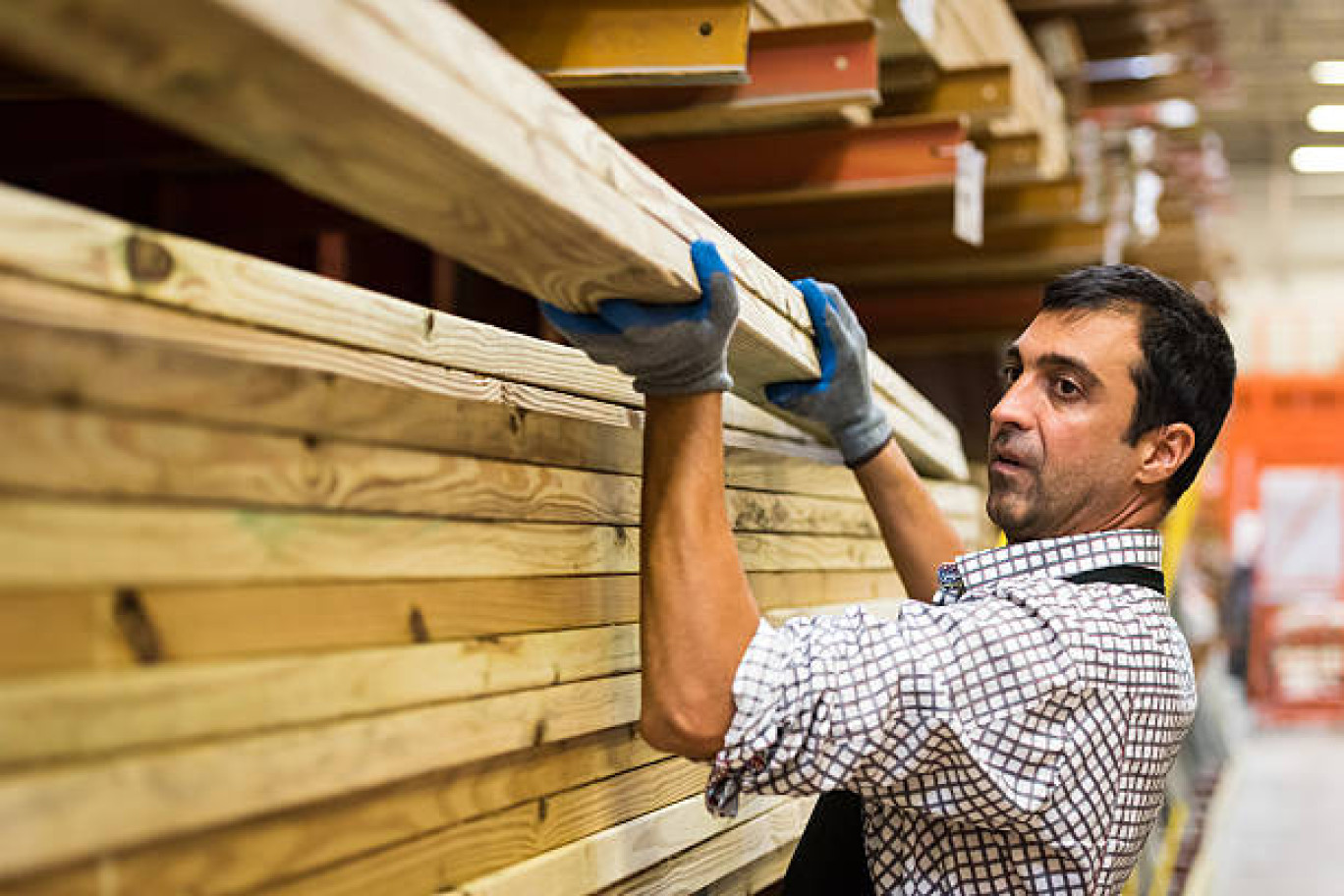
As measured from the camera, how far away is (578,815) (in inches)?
89.0

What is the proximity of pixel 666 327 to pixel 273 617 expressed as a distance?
0.68 m

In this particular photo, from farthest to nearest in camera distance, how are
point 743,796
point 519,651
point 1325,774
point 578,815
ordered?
point 1325,774, point 743,796, point 578,815, point 519,651

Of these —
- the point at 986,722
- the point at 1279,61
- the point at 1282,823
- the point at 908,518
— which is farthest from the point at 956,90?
the point at 1279,61

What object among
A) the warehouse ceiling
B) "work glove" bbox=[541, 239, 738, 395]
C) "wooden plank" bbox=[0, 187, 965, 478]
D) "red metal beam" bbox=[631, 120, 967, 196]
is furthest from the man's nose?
the warehouse ceiling

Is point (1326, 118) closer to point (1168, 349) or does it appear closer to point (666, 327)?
point (1168, 349)

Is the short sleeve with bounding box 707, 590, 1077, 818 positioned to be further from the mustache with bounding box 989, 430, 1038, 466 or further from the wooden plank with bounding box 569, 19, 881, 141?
the wooden plank with bounding box 569, 19, 881, 141

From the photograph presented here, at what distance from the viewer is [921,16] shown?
3.77 metres

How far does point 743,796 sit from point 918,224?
2.30 m

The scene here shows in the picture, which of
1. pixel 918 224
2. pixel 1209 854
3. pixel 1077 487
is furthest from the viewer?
pixel 1209 854

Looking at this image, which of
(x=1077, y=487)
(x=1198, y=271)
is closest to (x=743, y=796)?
(x=1077, y=487)

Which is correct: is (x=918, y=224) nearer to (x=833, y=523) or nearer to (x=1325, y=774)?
(x=833, y=523)

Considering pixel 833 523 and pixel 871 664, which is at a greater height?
pixel 833 523

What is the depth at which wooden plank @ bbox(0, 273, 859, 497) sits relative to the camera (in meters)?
1.29

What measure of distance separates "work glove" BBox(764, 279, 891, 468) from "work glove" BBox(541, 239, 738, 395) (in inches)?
23.7
